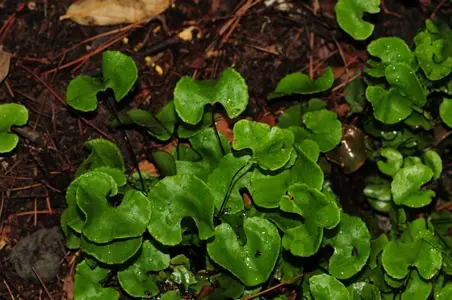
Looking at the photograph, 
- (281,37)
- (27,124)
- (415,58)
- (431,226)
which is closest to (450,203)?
(431,226)

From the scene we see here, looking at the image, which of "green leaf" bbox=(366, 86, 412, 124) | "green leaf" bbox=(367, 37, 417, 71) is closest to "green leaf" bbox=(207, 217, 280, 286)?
"green leaf" bbox=(366, 86, 412, 124)

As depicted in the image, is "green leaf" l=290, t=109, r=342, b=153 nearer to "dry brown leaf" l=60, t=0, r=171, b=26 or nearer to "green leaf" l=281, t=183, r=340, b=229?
"green leaf" l=281, t=183, r=340, b=229

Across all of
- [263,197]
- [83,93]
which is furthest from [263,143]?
[83,93]

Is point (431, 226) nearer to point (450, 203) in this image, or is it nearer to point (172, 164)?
point (450, 203)

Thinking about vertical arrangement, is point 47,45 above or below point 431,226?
above

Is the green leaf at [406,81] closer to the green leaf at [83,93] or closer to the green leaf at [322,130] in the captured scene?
the green leaf at [322,130]

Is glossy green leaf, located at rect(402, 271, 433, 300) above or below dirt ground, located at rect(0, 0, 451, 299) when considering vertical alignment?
below
